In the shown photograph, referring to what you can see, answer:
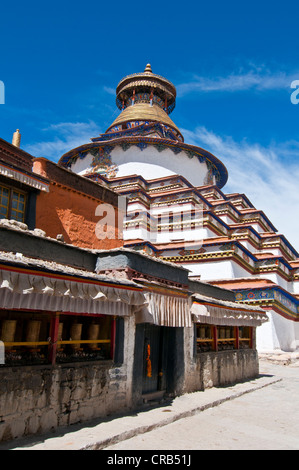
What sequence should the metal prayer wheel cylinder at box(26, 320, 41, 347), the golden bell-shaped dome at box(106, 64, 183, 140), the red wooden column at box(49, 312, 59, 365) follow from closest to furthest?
the red wooden column at box(49, 312, 59, 365) < the metal prayer wheel cylinder at box(26, 320, 41, 347) < the golden bell-shaped dome at box(106, 64, 183, 140)

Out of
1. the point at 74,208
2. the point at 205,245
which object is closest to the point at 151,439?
the point at 74,208

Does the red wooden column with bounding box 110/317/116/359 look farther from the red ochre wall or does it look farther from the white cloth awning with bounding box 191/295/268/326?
the red ochre wall

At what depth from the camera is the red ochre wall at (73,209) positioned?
32.2 ft

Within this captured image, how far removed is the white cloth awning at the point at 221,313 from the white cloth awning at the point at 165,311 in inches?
14.0

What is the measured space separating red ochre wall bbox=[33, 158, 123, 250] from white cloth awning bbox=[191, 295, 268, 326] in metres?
3.34

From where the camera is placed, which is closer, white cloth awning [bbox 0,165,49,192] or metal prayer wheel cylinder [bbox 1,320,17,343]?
metal prayer wheel cylinder [bbox 1,320,17,343]

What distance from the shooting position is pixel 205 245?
20.8 m

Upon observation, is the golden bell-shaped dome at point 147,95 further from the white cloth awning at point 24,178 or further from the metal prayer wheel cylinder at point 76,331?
the metal prayer wheel cylinder at point 76,331

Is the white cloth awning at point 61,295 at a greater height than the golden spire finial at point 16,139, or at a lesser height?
lesser

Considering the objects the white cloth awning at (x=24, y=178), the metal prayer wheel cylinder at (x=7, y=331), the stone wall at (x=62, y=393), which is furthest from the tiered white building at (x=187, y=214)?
the metal prayer wheel cylinder at (x=7, y=331)

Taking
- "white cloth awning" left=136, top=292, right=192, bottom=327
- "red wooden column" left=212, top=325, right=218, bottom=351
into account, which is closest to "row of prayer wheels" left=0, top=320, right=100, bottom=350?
"white cloth awning" left=136, top=292, right=192, bottom=327

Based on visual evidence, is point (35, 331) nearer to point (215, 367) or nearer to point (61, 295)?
point (61, 295)

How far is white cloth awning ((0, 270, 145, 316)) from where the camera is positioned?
16.7 feet

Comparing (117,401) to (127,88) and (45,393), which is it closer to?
(45,393)
